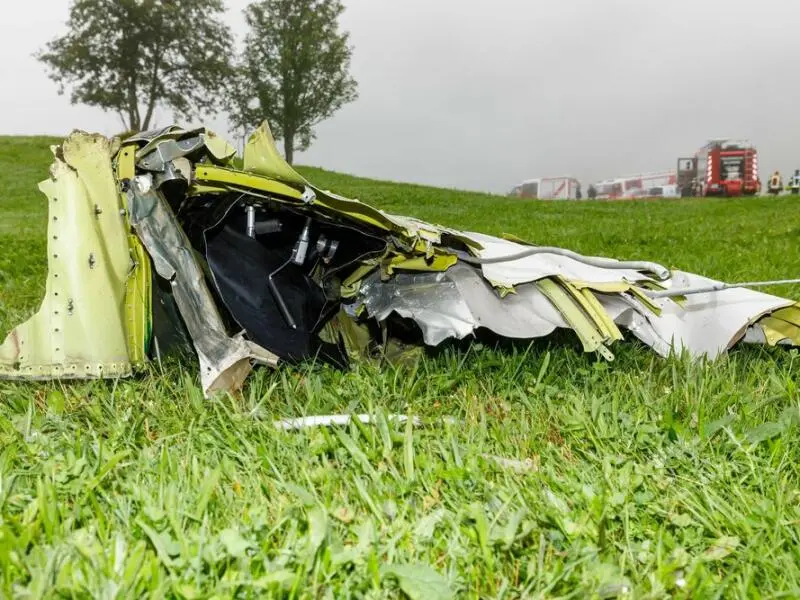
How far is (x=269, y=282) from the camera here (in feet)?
8.90

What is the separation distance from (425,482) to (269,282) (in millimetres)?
1270

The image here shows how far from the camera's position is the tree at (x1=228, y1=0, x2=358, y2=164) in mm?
30797

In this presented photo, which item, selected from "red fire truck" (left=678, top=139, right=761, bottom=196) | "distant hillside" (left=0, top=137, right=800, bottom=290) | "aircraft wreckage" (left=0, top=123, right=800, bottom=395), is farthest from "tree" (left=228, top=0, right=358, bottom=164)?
"aircraft wreckage" (left=0, top=123, right=800, bottom=395)

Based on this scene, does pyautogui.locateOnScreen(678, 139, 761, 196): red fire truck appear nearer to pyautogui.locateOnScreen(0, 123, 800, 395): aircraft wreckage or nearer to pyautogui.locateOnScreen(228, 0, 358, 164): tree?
pyautogui.locateOnScreen(228, 0, 358, 164): tree

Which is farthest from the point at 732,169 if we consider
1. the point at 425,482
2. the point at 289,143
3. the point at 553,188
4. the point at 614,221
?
the point at 425,482

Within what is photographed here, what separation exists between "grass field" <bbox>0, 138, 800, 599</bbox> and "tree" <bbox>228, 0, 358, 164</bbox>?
29615mm

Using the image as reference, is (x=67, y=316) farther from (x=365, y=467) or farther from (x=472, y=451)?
(x=472, y=451)

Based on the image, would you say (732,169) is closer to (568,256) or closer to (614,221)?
(614,221)

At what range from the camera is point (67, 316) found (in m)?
2.26

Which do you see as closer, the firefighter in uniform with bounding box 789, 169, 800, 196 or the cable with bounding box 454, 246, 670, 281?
the cable with bounding box 454, 246, 670, 281

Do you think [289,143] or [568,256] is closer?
[568,256]

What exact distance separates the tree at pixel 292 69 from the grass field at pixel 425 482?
29615 millimetres

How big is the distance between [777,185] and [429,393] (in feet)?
97.4

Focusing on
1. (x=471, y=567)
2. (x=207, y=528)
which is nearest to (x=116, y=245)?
(x=207, y=528)
